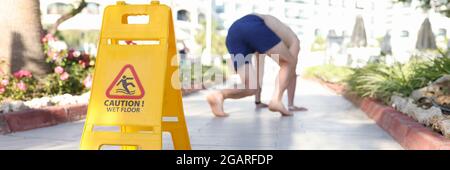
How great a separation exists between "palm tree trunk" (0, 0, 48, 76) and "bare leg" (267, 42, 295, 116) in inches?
121

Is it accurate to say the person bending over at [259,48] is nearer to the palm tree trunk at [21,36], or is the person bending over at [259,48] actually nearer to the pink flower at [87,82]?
the pink flower at [87,82]

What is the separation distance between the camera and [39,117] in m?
5.10

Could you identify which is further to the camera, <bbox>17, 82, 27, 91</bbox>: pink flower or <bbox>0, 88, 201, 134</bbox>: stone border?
<bbox>17, 82, 27, 91</bbox>: pink flower

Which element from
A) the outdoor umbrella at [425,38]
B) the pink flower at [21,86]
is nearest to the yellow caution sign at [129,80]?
the pink flower at [21,86]

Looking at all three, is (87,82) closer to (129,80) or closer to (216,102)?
(216,102)

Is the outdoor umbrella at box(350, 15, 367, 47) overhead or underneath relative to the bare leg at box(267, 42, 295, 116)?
underneath

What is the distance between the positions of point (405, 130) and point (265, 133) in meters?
1.23

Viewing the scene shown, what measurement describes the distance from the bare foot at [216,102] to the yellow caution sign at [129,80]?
2420 mm

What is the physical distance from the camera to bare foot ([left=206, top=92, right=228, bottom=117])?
5746 millimetres

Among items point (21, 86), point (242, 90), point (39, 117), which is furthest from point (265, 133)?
point (21, 86)

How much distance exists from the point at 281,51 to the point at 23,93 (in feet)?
9.91

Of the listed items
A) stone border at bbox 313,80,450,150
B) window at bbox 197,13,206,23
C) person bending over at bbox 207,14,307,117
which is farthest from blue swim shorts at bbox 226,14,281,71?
window at bbox 197,13,206,23

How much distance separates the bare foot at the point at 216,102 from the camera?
5.75 metres

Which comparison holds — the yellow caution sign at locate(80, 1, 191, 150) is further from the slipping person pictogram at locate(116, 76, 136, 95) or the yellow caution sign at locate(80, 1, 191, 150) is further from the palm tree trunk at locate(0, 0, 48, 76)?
the palm tree trunk at locate(0, 0, 48, 76)
